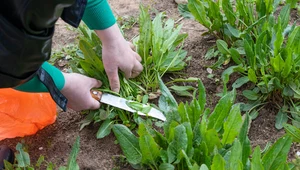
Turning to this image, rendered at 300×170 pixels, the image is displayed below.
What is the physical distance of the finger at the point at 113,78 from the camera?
81.8 inches

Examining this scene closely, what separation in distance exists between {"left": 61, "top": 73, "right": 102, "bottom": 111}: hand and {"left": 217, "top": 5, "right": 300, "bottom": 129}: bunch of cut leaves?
0.54 meters

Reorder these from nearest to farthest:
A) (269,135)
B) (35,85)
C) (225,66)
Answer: (35,85) → (269,135) → (225,66)

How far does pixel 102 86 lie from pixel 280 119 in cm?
75

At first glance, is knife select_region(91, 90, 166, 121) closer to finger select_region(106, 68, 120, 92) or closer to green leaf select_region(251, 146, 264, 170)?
finger select_region(106, 68, 120, 92)

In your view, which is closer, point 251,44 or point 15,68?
point 15,68

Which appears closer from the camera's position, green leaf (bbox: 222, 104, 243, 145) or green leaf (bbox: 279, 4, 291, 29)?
green leaf (bbox: 222, 104, 243, 145)

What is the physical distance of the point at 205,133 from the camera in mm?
1712

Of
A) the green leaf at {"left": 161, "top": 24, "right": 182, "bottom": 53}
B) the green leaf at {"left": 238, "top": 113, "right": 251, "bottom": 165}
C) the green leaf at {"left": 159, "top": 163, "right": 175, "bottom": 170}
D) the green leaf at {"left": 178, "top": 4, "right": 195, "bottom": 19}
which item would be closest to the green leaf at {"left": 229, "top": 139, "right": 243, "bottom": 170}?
the green leaf at {"left": 238, "top": 113, "right": 251, "bottom": 165}

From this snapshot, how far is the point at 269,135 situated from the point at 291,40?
395mm

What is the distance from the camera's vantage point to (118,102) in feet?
6.84

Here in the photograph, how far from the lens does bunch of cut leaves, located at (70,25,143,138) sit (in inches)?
80.6

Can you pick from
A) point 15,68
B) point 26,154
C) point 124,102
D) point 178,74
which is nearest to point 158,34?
point 178,74

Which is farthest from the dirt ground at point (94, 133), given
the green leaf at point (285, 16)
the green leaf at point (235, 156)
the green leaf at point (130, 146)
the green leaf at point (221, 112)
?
the green leaf at point (235, 156)

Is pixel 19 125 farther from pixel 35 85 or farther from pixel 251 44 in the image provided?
pixel 251 44
